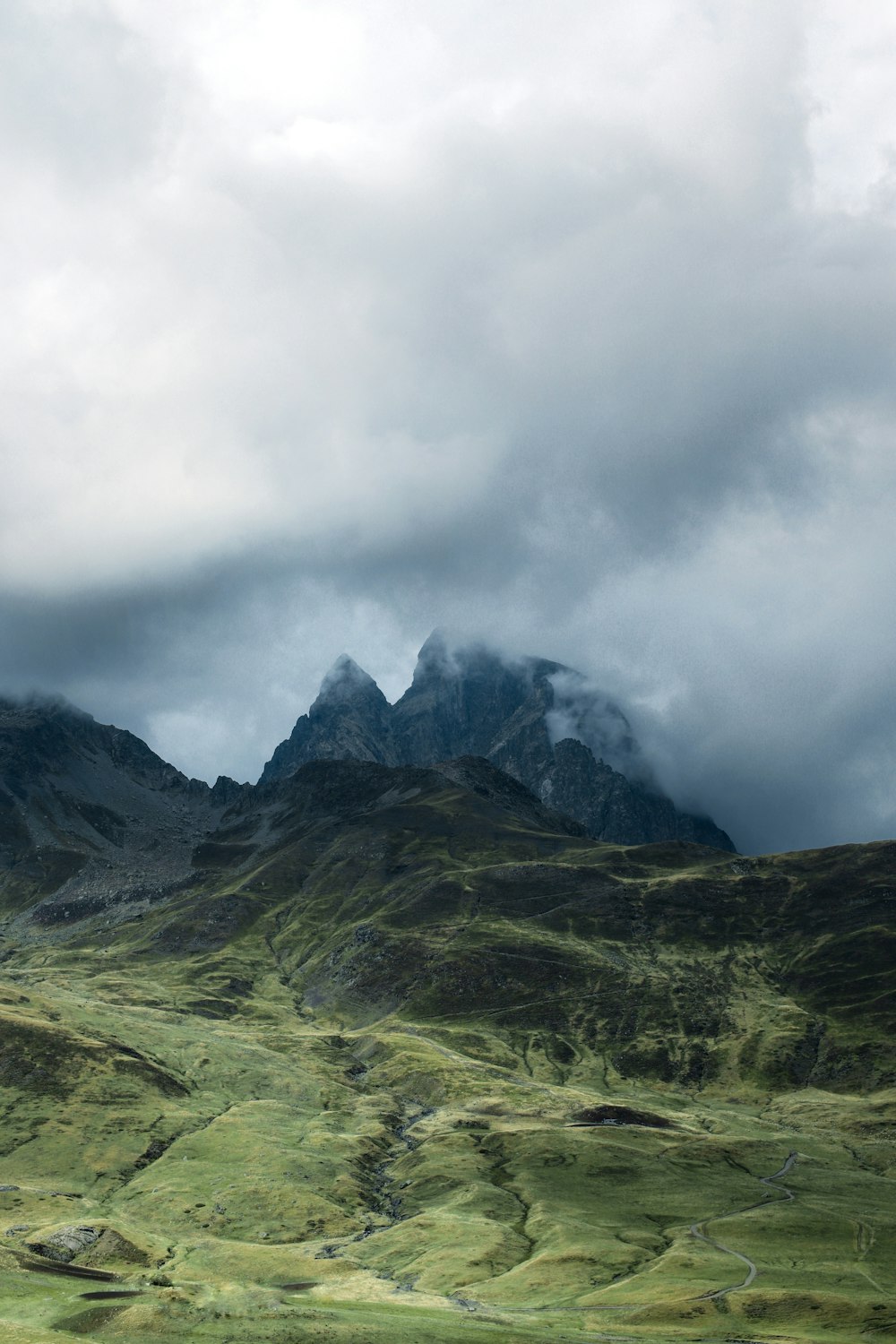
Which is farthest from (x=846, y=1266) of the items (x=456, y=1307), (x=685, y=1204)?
(x=456, y=1307)

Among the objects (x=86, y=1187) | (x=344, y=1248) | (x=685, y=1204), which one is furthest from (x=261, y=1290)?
(x=685, y=1204)

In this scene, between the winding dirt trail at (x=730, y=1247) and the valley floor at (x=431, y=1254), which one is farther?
the winding dirt trail at (x=730, y=1247)

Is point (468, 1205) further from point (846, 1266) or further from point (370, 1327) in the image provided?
point (370, 1327)

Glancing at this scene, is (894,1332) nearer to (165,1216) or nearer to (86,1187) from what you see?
(165,1216)

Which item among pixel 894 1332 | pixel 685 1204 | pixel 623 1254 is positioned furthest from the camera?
pixel 685 1204

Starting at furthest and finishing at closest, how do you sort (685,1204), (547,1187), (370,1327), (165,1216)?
(547,1187), (685,1204), (165,1216), (370,1327)

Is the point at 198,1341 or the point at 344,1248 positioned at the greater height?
the point at 198,1341

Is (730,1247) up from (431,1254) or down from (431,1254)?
up

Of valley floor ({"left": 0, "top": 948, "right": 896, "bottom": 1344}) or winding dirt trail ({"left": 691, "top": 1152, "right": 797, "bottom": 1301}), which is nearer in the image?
valley floor ({"left": 0, "top": 948, "right": 896, "bottom": 1344})

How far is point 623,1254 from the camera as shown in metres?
150

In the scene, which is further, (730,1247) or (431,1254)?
(730,1247)

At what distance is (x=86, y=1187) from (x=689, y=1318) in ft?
383

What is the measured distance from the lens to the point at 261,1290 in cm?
11831

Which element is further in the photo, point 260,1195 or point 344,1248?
point 260,1195
